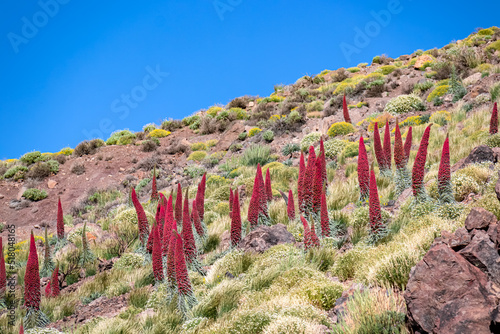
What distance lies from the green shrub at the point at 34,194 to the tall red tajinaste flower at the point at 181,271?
1739 centimetres

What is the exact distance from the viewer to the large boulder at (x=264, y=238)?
7.09 meters

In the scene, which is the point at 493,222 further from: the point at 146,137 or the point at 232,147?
the point at 146,137

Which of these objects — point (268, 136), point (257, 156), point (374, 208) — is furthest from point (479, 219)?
point (268, 136)

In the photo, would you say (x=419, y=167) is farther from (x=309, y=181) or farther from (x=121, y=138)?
(x=121, y=138)

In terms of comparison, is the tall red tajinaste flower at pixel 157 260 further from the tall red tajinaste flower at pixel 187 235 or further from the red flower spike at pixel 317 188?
the red flower spike at pixel 317 188

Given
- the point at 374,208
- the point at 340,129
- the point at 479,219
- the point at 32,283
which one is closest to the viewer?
the point at 479,219

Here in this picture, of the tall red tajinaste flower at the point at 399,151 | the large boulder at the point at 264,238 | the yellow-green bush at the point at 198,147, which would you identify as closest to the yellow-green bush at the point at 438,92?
the tall red tajinaste flower at the point at 399,151

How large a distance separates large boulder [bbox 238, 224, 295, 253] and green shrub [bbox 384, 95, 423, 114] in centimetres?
1353

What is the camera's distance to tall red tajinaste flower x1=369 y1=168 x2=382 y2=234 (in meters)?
5.80

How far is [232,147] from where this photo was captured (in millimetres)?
21594

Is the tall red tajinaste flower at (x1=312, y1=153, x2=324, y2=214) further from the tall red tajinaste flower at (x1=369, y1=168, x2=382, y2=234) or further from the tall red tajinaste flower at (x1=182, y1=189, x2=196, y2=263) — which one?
the tall red tajinaste flower at (x1=182, y1=189, x2=196, y2=263)

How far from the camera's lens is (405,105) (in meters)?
18.8

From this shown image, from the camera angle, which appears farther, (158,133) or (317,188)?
(158,133)

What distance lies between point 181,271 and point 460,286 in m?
3.27
